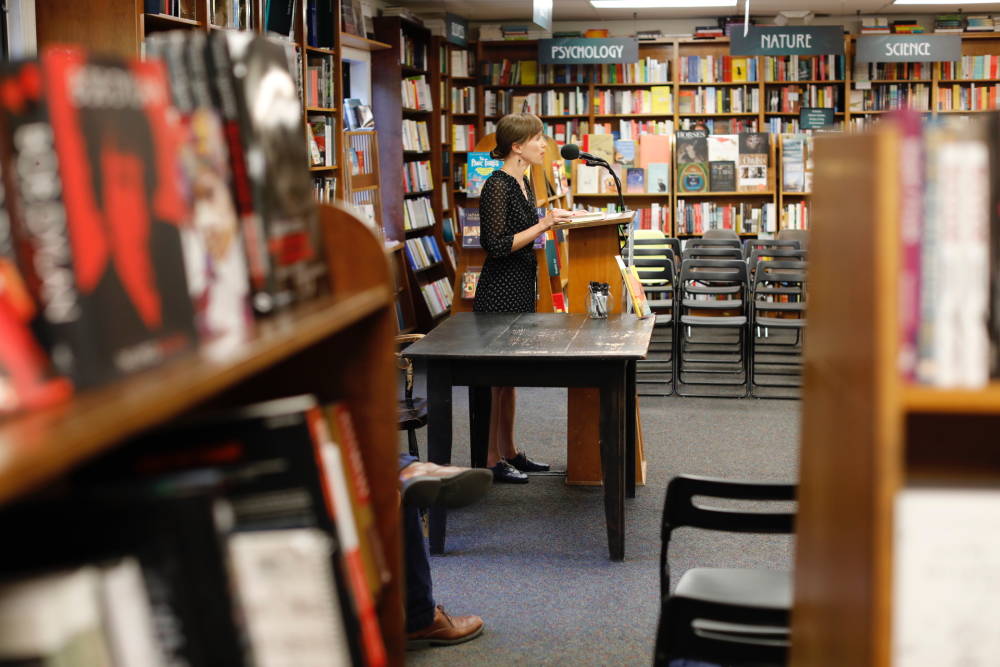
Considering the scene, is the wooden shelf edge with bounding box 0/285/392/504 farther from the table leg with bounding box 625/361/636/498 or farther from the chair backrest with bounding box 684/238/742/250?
the chair backrest with bounding box 684/238/742/250

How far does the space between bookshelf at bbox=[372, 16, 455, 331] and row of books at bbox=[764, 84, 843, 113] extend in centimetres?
333

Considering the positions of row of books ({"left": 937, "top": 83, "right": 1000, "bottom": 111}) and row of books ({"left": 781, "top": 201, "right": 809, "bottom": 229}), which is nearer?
row of books ({"left": 781, "top": 201, "right": 809, "bottom": 229})

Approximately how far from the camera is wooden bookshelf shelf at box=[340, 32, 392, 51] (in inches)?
287

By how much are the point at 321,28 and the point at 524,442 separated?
2.96 m

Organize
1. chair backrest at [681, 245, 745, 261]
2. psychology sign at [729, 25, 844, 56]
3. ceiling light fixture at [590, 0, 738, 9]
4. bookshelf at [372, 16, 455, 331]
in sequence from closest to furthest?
chair backrest at [681, 245, 745, 261] → bookshelf at [372, 16, 455, 331] → psychology sign at [729, 25, 844, 56] → ceiling light fixture at [590, 0, 738, 9]

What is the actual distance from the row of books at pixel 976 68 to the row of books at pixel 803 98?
1.09 m

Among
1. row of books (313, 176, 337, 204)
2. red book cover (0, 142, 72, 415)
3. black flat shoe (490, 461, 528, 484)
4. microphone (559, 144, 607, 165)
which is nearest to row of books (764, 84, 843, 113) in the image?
row of books (313, 176, 337, 204)

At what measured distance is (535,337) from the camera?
4027 mm

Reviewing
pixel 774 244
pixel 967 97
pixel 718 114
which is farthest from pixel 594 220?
pixel 967 97

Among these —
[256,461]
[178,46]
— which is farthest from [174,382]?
[178,46]

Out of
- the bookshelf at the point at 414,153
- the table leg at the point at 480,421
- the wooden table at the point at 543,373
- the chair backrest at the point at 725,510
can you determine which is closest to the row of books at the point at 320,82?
the bookshelf at the point at 414,153

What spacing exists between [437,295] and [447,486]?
7.06 meters

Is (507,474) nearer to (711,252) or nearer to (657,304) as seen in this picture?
(657,304)

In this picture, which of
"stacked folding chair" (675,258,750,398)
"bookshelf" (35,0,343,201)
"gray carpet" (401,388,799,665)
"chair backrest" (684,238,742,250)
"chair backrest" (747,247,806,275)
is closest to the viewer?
"gray carpet" (401,388,799,665)
